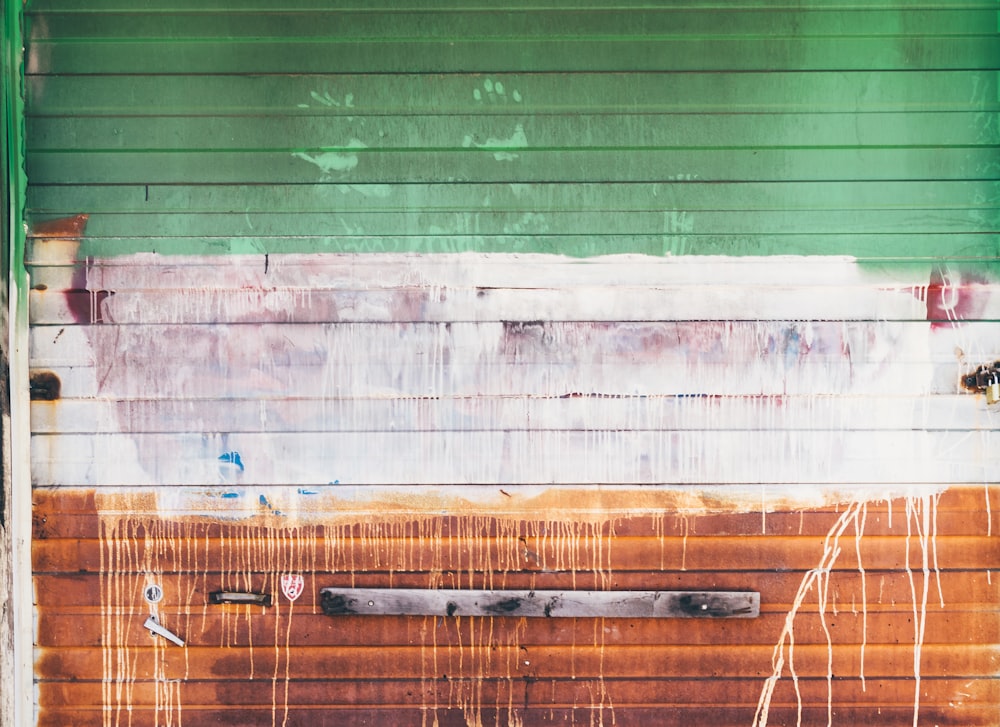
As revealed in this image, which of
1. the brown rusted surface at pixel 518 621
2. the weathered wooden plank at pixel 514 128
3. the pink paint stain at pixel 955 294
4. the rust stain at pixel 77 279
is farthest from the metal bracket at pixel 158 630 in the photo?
the pink paint stain at pixel 955 294

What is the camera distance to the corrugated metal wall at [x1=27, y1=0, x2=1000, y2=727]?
7.04 feet

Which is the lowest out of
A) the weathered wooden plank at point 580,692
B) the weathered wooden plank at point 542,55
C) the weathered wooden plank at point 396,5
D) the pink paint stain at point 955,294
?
the weathered wooden plank at point 580,692

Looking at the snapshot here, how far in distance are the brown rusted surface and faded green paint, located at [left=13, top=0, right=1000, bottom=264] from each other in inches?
35.4

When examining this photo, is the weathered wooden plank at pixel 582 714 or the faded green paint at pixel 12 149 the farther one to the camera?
the weathered wooden plank at pixel 582 714

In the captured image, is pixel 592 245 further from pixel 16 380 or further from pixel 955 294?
pixel 16 380

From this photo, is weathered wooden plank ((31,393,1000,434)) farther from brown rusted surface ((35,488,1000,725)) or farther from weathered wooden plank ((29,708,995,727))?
weathered wooden plank ((29,708,995,727))

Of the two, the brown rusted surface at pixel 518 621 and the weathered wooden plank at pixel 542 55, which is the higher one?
the weathered wooden plank at pixel 542 55

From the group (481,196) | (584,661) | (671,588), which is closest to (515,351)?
(481,196)

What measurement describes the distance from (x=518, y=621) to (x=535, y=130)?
1.57 metres

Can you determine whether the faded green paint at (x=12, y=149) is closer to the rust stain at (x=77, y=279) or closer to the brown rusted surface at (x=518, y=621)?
the rust stain at (x=77, y=279)

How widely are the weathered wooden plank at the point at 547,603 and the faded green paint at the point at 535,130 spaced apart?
111 cm

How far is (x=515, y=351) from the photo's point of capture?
2.17 m

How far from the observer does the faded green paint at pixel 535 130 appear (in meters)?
2.14

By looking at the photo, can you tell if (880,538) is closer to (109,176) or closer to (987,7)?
(987,7)
